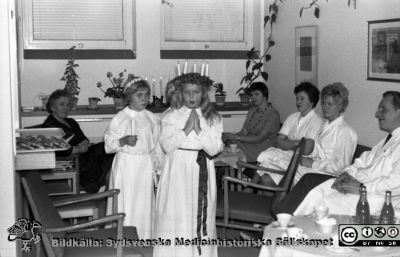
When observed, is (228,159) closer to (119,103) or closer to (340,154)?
(340,154)

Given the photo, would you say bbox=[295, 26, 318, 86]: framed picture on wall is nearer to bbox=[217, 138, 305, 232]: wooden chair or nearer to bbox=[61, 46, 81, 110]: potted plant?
bbox=[217, 138, 305, 232]: wooden chair

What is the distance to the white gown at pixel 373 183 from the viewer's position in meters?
4.59

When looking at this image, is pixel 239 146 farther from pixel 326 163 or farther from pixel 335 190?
pixel 335 190

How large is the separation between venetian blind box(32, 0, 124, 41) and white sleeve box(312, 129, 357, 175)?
3560 millimetres

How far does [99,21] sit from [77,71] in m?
0.69

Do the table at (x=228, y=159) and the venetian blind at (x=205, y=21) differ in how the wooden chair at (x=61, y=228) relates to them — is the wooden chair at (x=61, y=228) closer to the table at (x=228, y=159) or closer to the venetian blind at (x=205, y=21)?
the table at (x=228, y=159)

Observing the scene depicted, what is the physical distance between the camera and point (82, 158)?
655 centimetres

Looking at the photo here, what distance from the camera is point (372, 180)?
186 inches

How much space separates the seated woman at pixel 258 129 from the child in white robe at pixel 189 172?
1.97m

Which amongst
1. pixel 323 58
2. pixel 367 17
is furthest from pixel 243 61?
pixel 367 17

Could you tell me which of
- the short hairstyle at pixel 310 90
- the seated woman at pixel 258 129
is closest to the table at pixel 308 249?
the short hairstyle at pixel 310 90

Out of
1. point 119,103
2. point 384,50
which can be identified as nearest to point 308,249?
point 384,50

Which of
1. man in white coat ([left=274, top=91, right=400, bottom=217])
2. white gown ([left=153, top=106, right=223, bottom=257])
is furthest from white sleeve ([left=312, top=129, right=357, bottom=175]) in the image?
white gown ([left=153, top=106, right=223, bottom=257])

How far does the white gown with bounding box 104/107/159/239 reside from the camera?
5.06 m
